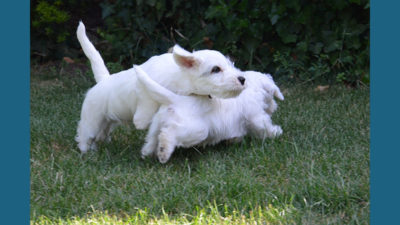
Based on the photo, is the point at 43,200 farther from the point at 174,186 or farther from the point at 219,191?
the point at 219,191

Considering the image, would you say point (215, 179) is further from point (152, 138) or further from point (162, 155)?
point (152, 138)

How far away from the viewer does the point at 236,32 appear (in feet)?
20.0

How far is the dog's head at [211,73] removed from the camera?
3.45m

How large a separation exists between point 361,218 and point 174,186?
0.99 metres

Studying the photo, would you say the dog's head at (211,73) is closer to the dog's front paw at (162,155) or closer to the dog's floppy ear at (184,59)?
the dog's floppy ear at (184,59)

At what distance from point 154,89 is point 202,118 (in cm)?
35

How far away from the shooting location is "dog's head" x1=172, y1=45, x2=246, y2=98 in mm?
3451

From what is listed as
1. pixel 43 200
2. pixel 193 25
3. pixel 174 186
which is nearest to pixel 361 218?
pixel 174 186

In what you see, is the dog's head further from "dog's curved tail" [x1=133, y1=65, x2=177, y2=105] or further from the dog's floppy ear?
"dog's curved tail" [x1=133, y1=65, x2=177, y2=105]

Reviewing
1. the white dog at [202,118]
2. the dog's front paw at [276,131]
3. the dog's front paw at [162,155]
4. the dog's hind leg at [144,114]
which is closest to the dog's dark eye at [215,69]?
the white dog at [202,118]

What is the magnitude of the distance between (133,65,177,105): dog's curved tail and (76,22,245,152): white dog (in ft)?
0.22

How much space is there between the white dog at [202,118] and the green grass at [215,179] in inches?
4.4

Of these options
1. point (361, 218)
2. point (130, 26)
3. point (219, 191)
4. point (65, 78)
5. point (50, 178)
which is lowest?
point (65, 78)

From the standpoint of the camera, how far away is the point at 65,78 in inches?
252
